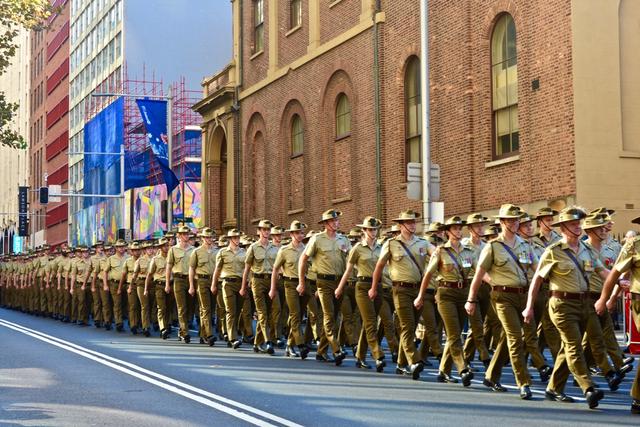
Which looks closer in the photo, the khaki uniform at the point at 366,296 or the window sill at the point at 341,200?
the khaki uniform at the point at 366,296

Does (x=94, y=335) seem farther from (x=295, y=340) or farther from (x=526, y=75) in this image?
(x=526, y=75)

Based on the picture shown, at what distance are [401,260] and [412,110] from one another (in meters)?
15.3

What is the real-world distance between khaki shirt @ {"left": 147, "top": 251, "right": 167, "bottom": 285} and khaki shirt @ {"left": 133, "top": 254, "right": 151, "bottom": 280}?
2.49ft

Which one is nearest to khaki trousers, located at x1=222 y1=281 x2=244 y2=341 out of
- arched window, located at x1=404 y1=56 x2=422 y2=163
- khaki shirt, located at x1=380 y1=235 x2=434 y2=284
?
khaki shirt, located at x1=380 y1=235 x2=434 y2=284

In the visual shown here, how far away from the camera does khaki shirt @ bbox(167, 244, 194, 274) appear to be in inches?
837

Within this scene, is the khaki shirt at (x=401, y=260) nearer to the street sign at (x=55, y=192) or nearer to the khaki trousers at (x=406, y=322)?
the khaki trousers at (x=406, y=322)

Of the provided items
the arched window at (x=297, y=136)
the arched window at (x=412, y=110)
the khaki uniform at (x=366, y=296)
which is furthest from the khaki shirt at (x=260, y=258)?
the arched window at (x=297, y=136)

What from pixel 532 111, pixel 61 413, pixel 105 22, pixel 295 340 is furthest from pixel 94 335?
pixel 105 22

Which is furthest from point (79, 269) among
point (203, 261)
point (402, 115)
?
point (203, 261)

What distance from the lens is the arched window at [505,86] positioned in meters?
24.4

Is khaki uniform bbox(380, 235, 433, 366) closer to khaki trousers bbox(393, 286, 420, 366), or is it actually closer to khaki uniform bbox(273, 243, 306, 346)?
khaki trousers bbox(393, 286, 420, 366)

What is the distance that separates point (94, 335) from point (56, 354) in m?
5.97

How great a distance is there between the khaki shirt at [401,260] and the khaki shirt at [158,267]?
9.39 metres

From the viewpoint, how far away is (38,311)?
36000 mm
